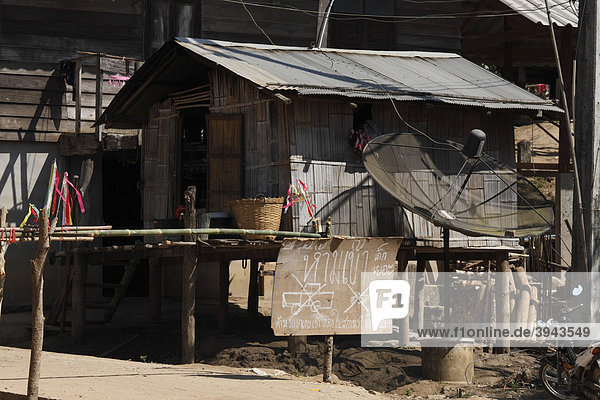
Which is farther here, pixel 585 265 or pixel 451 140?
pixel 451 140

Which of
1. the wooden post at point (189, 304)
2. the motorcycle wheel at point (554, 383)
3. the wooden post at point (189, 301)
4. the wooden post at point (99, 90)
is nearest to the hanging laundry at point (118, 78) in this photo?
the wooden post at point (99, 90)

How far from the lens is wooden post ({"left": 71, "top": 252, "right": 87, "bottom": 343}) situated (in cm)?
1678

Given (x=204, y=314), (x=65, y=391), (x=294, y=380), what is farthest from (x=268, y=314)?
(x=65, y=391)

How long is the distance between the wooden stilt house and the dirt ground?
2.19 metres

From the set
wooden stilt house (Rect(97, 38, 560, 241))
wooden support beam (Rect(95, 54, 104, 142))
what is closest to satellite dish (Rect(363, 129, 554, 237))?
wooden stilt house (Rect(97, 38, 560, 241))

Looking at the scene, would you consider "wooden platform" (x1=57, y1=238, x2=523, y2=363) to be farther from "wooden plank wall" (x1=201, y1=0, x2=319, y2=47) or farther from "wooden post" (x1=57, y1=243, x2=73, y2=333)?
"wooden plank wall" (x1=201, y1=0, x2=319, y2=47)

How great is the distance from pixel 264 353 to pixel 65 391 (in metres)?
5.33

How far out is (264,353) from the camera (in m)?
15.0

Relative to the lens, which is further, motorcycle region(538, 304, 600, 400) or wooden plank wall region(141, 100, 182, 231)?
wooden plank wall region(141, 100, 182, 231)

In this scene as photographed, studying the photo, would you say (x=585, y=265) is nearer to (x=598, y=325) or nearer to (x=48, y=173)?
(x=598, y=325)

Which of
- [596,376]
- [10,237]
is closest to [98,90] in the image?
[10,237]

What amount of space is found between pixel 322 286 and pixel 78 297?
22.2ft

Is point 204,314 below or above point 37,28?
below

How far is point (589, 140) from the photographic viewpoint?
1312cm
